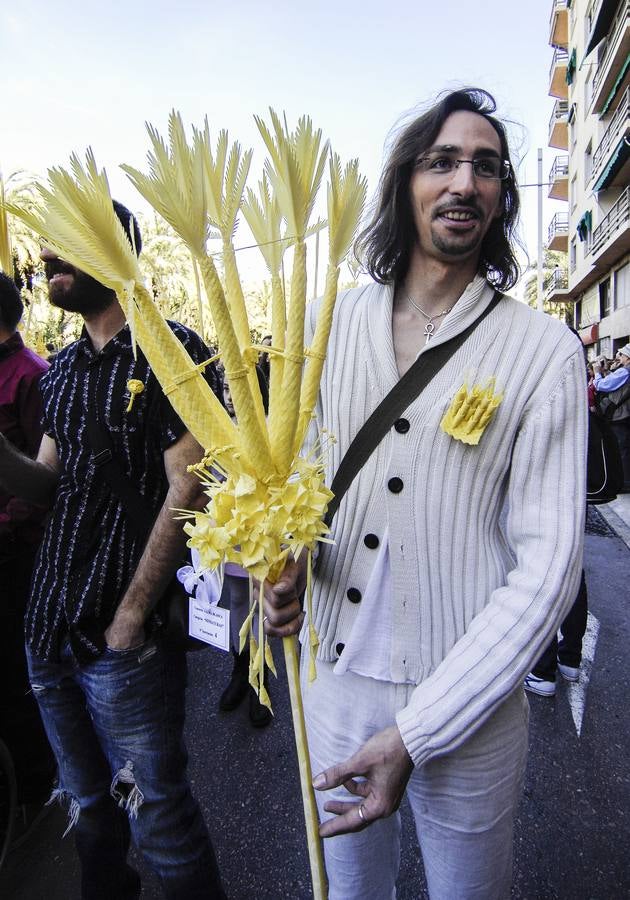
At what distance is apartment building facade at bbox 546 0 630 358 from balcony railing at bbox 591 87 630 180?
1.6 inches

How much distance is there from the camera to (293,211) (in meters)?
0.90

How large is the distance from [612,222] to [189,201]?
22572 mm

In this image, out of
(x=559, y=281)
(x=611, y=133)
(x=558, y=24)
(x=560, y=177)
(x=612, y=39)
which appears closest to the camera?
(x=612, y=39)

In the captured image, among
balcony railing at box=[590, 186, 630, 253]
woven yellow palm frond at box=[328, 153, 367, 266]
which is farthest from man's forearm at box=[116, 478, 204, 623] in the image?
balcony railing at box=[590, 186, 630, 253]

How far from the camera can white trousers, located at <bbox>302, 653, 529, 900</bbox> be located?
3.78 feet

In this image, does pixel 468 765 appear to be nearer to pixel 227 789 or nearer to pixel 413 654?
pixel 413 654

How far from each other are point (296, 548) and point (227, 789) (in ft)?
6.99

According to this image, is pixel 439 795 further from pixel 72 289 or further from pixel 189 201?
pixel 72 289

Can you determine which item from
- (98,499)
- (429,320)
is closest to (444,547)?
(429,320)

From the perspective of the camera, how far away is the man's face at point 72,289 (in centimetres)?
157

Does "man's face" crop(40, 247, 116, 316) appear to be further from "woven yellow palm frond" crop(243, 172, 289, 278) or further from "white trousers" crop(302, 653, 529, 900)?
"white trousers" crop(302, 653, 529, 900)

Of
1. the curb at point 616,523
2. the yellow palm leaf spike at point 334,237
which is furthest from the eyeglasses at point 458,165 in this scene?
the curb at point 616,523

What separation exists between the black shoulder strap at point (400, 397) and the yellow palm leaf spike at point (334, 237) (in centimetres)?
22

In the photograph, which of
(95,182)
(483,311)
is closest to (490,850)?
(483,311)
